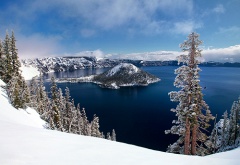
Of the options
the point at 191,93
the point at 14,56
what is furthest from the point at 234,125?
the point at 14,56

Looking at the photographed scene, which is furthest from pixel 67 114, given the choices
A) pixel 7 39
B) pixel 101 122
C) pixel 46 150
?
pixel 101 122

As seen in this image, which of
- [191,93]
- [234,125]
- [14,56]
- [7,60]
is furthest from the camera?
[234,125]

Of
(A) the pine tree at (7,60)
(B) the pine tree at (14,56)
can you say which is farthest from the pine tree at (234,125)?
(A) the pine tree at (7,60)

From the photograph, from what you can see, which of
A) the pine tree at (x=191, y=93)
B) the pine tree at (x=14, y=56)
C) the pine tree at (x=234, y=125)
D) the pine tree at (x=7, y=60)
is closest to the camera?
the pine tree at (x=191, y=93)

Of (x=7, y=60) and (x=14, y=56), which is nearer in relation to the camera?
(x=7, y=60)

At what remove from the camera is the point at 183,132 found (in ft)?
62.2

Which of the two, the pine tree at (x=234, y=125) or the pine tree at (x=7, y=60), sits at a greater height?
the pine tree at (x=7, y=60)

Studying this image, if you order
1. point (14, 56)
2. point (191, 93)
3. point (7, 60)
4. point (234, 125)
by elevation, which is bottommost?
point (234, 125)

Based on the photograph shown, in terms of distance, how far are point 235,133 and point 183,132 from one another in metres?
35.4

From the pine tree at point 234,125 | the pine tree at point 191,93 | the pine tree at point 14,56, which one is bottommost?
the pine tree at point 234,125

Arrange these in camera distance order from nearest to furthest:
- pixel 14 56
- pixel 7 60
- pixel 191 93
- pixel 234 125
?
pixel 191 93 → pixel 7 60 → pixel 14 56 → pixel 234 125

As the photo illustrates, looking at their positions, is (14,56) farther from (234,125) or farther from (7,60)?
(234,125)

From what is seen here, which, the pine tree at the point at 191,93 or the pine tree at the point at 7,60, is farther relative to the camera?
the pine tree at the point at 7,60

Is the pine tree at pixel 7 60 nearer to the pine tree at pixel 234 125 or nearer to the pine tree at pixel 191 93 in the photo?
the pine tree at pixel 191 93
